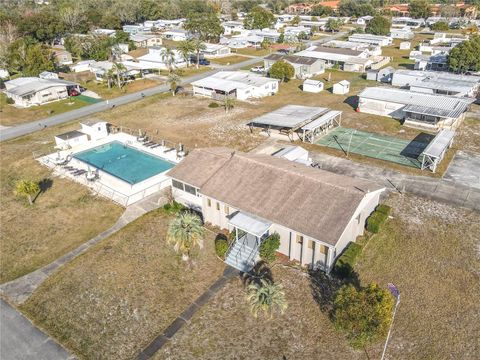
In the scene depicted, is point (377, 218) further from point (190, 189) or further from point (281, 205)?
point (190, 189)

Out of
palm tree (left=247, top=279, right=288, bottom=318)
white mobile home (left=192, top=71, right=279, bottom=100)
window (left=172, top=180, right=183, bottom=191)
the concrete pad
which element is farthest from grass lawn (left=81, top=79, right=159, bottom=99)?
palm tree (left=247, top=279, right=288, bottom=318)

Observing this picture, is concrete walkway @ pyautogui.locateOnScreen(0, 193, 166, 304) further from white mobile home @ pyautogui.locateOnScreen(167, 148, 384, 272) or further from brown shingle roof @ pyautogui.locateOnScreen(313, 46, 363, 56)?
brown shingle roof @ pyautogui.locateOnScreen(313, 46, 363, 56)

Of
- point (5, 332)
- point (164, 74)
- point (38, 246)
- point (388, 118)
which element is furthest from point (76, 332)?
point (164, 74)

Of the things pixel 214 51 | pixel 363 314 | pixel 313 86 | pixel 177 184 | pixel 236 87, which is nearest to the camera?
pixel 363 314

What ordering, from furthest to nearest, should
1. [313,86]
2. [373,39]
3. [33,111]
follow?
[373,39] → [313,86] → [33,111]

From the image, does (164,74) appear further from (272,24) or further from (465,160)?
(272,24)

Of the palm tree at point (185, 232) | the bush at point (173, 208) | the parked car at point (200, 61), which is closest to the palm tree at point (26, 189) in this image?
the bush at point (173, 208)

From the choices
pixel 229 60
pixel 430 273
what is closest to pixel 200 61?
pixel 229 60
